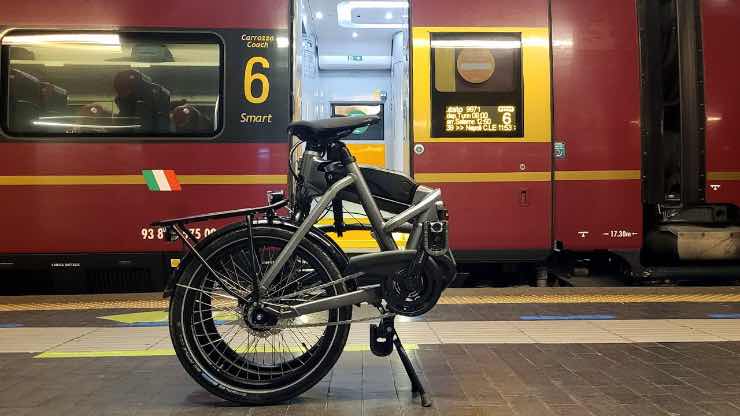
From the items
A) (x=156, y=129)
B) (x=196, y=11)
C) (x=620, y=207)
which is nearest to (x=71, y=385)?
(x=156, y=129)

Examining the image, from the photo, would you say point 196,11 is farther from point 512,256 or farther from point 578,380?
point 578,380

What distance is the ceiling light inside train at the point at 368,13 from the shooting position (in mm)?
8602

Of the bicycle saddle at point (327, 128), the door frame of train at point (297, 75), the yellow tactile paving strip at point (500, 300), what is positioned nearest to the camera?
the bicycle saddle at point (327, 128)

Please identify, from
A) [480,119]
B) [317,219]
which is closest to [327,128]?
[317,219]

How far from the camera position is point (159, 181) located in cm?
554

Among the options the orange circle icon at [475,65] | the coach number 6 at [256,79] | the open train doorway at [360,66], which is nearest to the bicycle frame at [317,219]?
the coach number 6 at [256,79]

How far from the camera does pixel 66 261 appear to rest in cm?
550

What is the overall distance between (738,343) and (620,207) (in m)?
2.18

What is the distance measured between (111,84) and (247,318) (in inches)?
155

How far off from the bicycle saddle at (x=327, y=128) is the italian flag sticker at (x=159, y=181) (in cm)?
309

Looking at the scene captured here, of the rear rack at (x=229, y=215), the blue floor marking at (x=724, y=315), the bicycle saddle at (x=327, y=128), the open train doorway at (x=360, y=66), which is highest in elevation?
the open train doorway at (x=360, y=66)

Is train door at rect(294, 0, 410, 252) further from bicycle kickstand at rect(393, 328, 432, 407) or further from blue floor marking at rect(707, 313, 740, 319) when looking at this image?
bicycle kickstand at rect(393, 328, 432, 407)

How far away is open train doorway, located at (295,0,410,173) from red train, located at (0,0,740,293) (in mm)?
2075

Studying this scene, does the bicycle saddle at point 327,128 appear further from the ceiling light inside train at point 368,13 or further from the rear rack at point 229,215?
the ceiling light inside train at point 368,13
